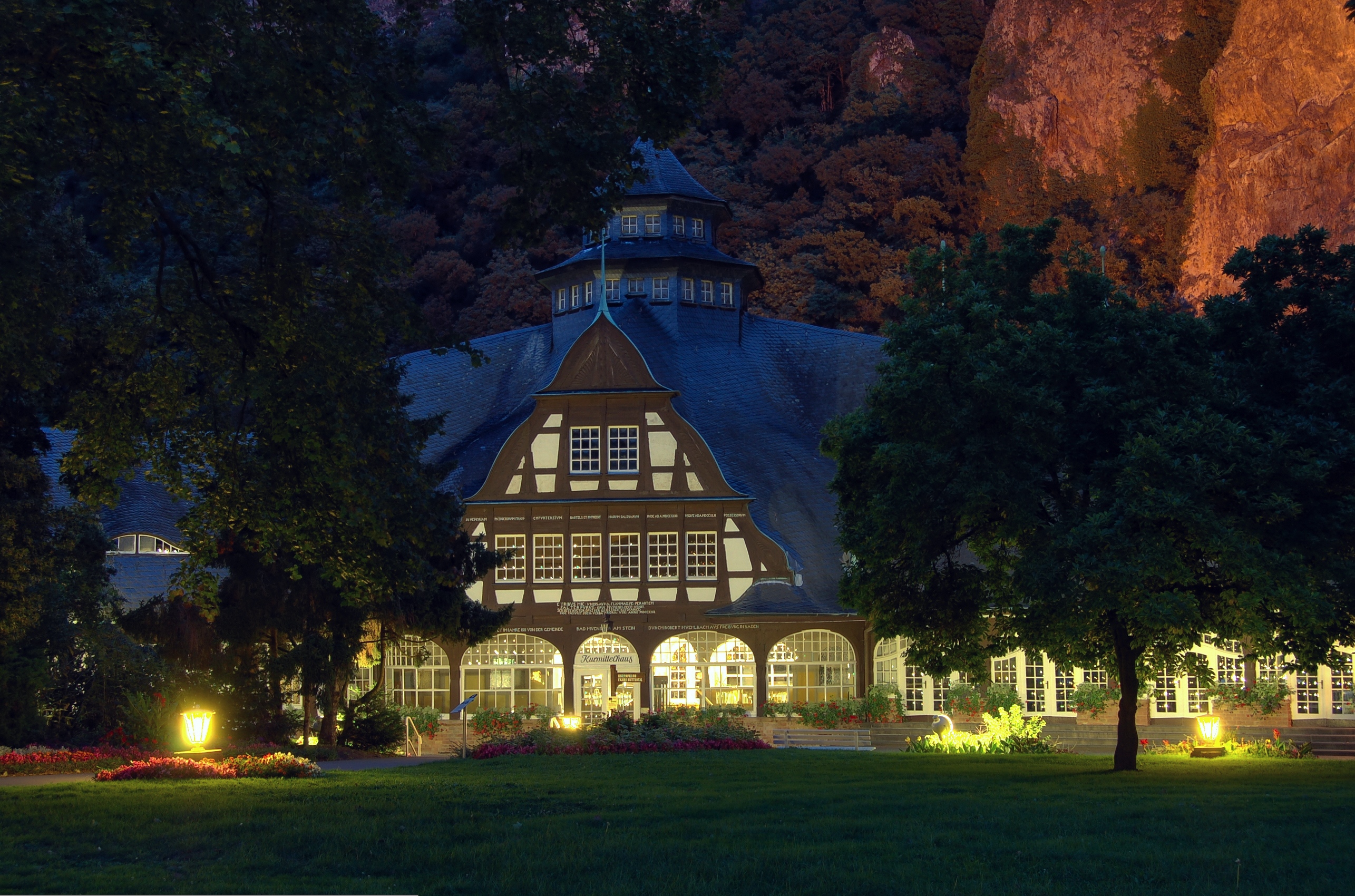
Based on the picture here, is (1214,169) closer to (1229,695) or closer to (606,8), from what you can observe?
(1229,695)

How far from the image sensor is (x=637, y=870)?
11.4 metres

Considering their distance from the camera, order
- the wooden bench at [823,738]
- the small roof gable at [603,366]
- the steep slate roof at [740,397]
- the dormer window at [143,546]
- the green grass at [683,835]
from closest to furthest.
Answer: the green grass at [683,835], the wooden bench at [823,738], the small roof gable at [603,366], the dormer window at [143,546], the steep slate roof at [740,397]

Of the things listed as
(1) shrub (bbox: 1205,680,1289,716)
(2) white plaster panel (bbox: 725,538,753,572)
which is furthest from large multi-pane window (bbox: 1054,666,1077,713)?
(2) white plaster panel (bbox: 725,538,753,572)

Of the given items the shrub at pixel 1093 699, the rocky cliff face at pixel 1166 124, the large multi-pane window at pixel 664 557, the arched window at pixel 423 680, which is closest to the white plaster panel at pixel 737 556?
the large multi-pane window at pixel 664 557

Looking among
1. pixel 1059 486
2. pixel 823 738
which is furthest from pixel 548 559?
pixel 1059 486

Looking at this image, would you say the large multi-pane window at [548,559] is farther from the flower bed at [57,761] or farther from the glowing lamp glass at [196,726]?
the glowing lamp glass at [196,726]

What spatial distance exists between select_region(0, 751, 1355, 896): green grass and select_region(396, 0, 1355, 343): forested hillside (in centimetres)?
3843

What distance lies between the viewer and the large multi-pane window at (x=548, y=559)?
129 ft

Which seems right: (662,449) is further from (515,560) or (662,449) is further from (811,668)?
(811,668)

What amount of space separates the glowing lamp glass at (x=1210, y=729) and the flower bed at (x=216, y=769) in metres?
15.8

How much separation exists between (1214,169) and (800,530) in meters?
25.8

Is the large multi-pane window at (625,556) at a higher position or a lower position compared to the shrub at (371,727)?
higher

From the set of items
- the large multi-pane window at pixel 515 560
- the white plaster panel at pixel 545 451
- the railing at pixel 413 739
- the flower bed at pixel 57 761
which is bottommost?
the railing at pixel 413 739

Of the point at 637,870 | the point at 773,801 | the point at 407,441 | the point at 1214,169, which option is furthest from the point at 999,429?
the point at 1214,169
